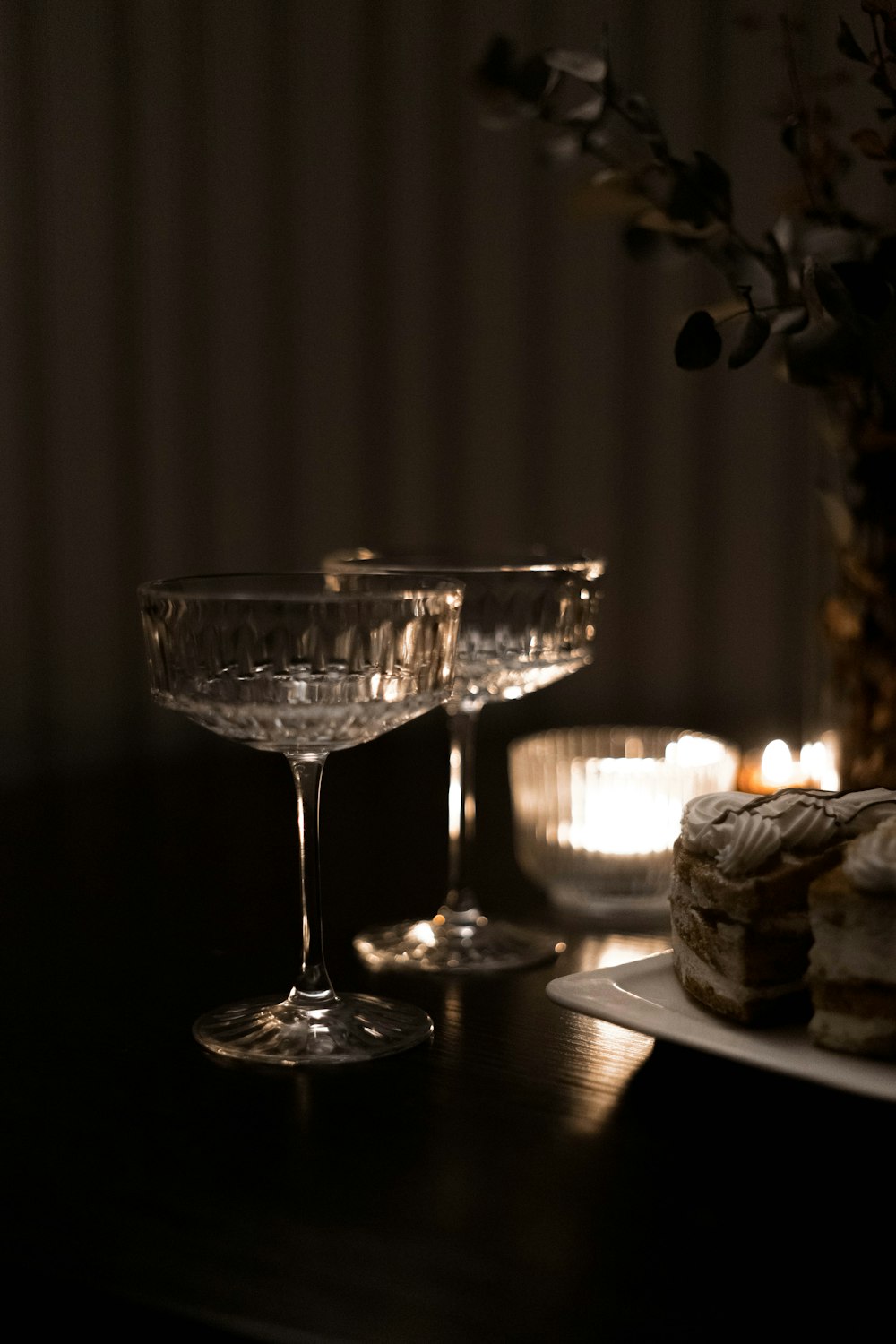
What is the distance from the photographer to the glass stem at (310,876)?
2.49 feet

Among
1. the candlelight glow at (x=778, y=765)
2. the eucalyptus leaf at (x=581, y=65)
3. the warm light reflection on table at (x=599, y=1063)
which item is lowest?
the warm light reflection on table at (x=599, y=1063)

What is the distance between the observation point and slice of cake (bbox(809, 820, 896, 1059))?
0.65 meters

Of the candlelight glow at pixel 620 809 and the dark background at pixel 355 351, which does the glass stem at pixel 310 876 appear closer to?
the candlelight glow at pixel 620 809

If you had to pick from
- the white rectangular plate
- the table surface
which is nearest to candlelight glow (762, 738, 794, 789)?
the table surface

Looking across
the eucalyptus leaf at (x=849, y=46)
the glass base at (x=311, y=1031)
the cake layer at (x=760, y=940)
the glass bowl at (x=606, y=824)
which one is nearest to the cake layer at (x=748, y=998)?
the cake layer at (x=760, y=940)

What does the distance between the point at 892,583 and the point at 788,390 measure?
192 centimetres

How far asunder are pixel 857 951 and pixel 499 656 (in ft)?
1.04

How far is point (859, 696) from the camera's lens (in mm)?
991

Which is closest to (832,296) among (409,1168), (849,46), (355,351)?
(849,46)

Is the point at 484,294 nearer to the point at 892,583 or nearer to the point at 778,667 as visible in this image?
the point at 778,667

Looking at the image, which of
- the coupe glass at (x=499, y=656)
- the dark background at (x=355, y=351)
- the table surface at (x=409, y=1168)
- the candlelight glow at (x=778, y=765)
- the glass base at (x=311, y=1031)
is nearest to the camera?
the table surface at (x=409, y=1168)

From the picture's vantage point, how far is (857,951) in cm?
66

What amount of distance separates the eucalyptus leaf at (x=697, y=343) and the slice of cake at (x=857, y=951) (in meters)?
0.28

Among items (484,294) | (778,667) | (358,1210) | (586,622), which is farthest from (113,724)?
(358,1210)
